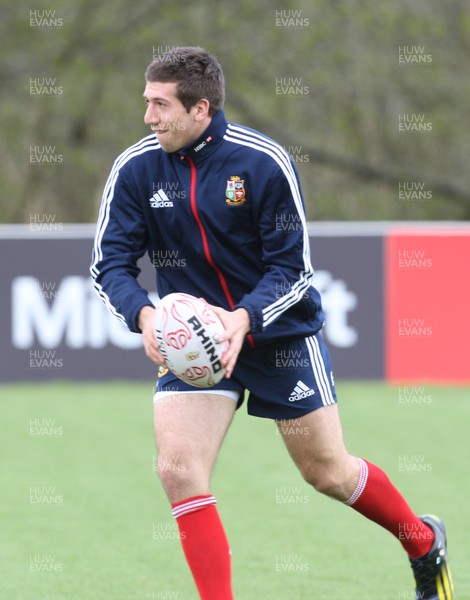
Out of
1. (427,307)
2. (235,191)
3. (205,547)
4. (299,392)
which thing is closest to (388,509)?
(299,392)

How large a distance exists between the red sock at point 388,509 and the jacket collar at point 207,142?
1.35 metres

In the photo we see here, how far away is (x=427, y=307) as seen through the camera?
462 inches

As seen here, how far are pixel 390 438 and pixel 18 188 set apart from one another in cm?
1299

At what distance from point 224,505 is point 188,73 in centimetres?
335

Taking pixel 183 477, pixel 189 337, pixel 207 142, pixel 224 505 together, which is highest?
pixel 207 142

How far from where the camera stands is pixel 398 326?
11.9 metres

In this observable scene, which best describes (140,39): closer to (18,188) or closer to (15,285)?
(18,188)

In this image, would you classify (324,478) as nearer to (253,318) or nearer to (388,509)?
(388,509)

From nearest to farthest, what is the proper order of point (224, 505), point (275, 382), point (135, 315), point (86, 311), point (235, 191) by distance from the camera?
Answer: point (135, 315) < point (235, 191) < point (275, 382) < point (224, 505) < point (86, 311)

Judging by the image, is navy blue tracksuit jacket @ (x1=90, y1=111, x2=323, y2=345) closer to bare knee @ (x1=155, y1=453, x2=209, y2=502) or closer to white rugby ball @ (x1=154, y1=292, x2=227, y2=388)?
white rugby ball @ (x1=154, y1=292, x2=227, y2=388)

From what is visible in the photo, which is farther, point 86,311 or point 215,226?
point 86,311

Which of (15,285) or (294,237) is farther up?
(294,237)

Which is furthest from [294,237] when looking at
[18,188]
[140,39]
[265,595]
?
[18,188]

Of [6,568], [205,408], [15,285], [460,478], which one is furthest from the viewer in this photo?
[15,285]
